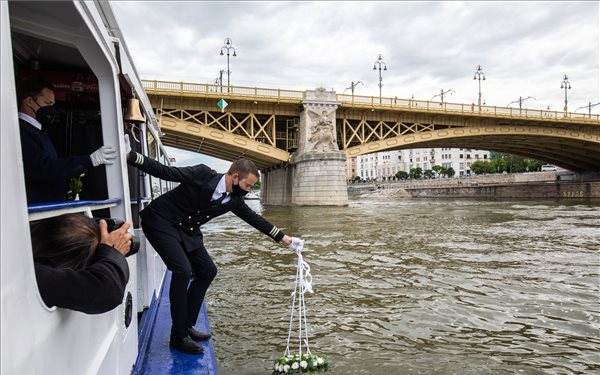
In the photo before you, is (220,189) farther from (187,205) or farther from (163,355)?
(163,355)

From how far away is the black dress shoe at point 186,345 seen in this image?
3.39 metres

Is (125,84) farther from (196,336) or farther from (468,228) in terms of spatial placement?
(468,228)

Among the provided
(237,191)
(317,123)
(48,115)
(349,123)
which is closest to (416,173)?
(349,123)

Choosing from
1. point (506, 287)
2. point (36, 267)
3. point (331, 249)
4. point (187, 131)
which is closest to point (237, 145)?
point (187, 131)

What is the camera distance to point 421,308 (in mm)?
5953

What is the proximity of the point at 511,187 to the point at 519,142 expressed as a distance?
772 cm

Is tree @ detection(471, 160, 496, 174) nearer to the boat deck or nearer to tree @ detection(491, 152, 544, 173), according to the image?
tree @ detection(491, 152, 544, 173)

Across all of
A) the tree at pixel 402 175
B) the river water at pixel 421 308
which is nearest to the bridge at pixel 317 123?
the river water at pixel 421 308

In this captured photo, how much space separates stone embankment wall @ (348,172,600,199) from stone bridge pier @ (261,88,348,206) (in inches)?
1159

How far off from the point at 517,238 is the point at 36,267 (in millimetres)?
14150

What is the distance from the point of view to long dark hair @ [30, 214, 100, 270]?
67.6 inches

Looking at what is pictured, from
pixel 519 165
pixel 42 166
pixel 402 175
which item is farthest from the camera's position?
pixel 402 175

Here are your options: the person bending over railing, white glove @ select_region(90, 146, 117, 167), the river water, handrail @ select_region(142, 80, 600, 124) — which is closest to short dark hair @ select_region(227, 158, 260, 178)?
white glove @ select_region(90, 146, 117, 167)

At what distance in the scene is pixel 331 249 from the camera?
1146 cm
